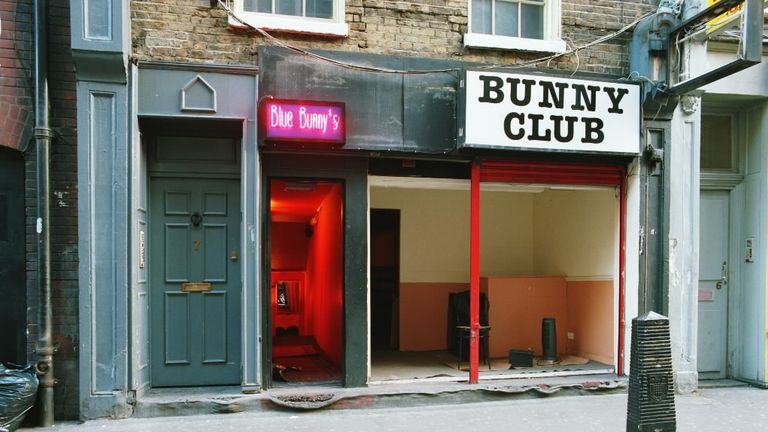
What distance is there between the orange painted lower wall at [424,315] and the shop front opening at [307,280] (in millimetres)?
1478

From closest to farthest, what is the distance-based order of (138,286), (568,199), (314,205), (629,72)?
1. (138,286)
2. (629,72)
3. (568,199)
4. (314,205)

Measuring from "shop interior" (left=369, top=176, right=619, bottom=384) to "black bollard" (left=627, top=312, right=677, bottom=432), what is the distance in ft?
9.74

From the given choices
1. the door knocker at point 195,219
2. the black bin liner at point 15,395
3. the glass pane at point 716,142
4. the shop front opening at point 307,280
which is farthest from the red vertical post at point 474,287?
the black bin liner at point 15,395

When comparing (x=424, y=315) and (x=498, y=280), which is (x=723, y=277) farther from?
(x=424, y=315)

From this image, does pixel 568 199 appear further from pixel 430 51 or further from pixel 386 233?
pixel 430 51

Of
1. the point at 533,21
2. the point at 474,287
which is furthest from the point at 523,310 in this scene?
→ the point at 533,21

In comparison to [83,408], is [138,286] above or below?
above

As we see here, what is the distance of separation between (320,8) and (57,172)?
3547 millimetres

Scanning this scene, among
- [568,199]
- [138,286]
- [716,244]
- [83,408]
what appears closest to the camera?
[83,408]

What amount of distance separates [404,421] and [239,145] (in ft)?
12.4

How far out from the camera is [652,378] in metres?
4.55

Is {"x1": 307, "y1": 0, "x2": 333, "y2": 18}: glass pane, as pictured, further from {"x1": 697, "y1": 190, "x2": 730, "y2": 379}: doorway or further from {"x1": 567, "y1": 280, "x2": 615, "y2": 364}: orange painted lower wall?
{"x1": 697, "y1": 190, "x2": 730, "y2": 379}: doorway

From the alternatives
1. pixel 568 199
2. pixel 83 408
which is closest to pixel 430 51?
pixel 568 199

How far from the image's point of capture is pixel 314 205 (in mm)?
10125
